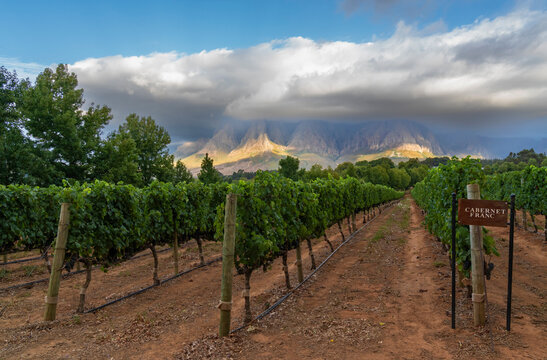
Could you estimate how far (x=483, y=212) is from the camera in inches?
219

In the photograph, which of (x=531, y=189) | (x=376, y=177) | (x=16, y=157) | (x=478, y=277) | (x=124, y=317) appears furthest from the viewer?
(x=376, y=177)

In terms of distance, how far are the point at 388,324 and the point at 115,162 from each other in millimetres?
30248

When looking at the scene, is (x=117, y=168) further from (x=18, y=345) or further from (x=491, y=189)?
(x=491, y=189)

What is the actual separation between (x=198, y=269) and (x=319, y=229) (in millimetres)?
5353

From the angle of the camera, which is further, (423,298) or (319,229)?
(319,229)

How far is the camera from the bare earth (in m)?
5.58

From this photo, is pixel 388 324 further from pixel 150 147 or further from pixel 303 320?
pixel 150 147

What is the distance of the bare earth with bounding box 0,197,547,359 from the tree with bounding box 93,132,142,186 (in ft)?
62.5

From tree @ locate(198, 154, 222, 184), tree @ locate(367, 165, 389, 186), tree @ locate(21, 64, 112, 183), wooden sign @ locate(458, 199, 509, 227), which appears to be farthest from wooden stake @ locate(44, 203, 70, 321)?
tree @ locate(367, 165, 389, 186)

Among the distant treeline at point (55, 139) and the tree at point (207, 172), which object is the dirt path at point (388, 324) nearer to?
the distant treeline at point (55, 139)

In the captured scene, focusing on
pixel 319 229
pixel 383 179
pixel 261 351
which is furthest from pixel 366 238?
pixel 383 179

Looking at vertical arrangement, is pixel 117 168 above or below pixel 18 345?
above

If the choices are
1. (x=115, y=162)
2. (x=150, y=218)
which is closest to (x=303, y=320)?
(x=150, y=218)

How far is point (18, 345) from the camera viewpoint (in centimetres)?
618
